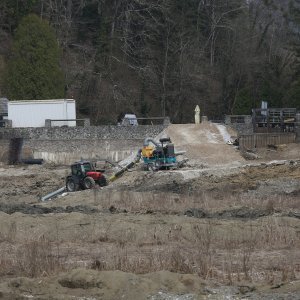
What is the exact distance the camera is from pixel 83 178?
1569 inches

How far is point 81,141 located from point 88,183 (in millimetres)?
15102

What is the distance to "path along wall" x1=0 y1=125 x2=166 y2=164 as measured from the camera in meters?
54.0

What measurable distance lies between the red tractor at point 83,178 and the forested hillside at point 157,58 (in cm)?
2420

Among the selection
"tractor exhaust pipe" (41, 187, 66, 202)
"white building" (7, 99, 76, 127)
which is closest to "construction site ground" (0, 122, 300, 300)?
"tractor exhaust pipe" (41, 187, 66, 202)

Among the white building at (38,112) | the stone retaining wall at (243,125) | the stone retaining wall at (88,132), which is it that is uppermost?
the white building at (38,112)

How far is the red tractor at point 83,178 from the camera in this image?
39.6 metres

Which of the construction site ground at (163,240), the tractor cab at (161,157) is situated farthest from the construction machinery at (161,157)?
the construction site ground at (163,240)

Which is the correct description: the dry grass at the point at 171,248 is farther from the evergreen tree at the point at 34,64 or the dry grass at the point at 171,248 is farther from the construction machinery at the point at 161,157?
the evergreen tree at the point at 34,64

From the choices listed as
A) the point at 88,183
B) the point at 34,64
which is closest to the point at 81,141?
the point at 34,64

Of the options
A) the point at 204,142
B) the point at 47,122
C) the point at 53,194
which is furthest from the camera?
the point at 47,122

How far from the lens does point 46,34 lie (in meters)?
62.8

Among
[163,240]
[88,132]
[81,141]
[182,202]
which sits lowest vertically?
Result: [182,202]

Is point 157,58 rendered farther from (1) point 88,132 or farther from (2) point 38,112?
(1) point 88,132

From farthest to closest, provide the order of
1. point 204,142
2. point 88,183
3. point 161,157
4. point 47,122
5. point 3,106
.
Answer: point 3,106, point 47,122, point 204,142, point 161,157, point 88,183
